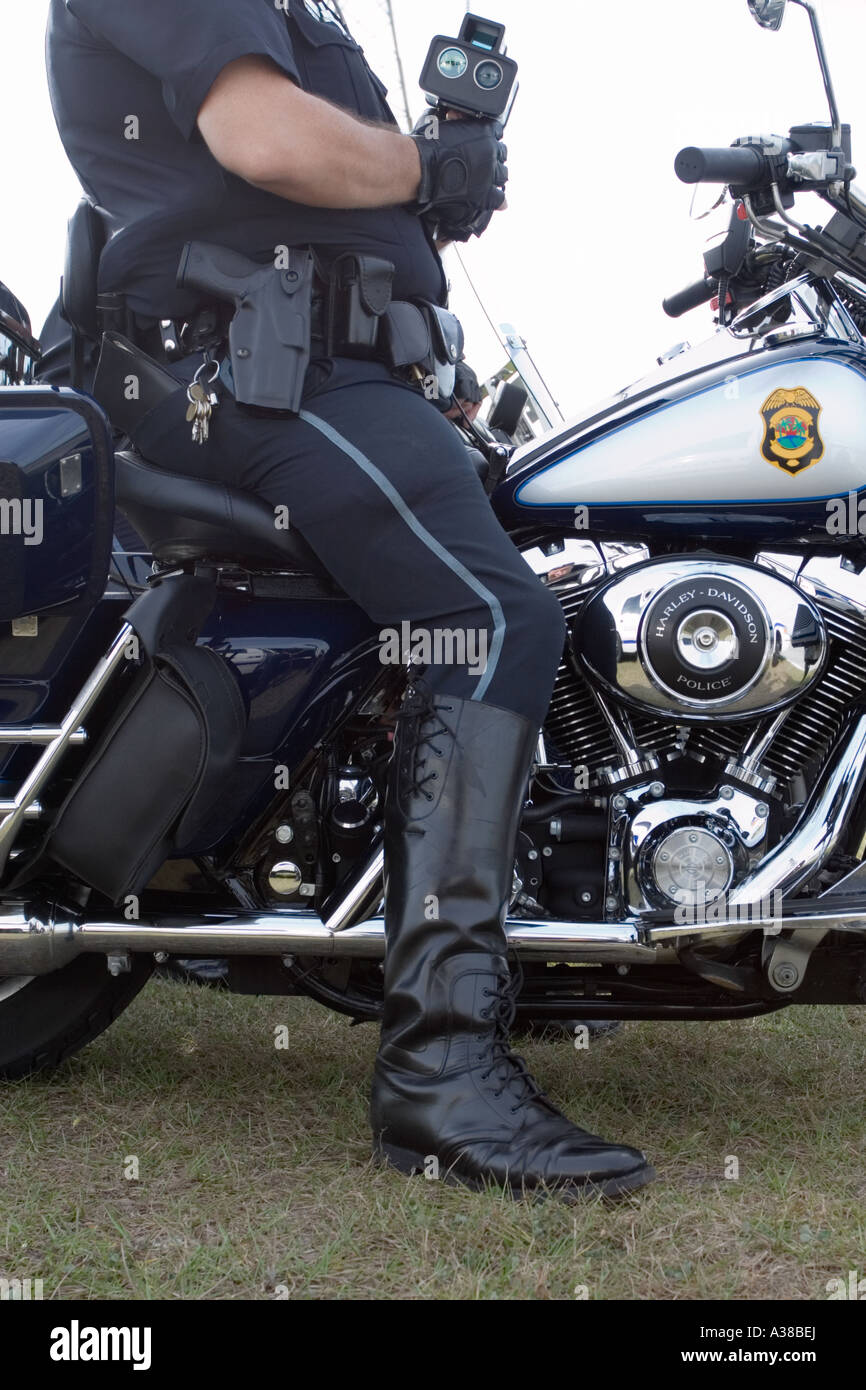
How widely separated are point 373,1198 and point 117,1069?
32.2 inches

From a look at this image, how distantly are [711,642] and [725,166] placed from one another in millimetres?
805

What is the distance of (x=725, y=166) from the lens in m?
2.11

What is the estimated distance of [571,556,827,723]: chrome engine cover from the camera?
2.12 metres

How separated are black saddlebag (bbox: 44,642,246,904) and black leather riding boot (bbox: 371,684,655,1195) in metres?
0.31

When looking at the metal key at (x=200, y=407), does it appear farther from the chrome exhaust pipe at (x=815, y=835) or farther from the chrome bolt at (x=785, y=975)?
the chrome bolt at (x=785, y=975)

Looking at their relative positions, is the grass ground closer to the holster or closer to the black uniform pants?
the black uniform pants

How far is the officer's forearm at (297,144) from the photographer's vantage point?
185 cm

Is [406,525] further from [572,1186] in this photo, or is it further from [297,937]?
[572,1186]

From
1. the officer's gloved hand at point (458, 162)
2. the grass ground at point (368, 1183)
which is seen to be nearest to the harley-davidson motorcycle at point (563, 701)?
the grass ground at point (368, 1183)

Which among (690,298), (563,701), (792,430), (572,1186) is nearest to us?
(572,1186)

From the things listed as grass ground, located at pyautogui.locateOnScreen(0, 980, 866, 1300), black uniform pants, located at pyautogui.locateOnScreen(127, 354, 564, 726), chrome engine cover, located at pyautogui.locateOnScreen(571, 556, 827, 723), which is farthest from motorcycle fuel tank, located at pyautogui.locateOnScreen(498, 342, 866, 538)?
grass ground, located at pyautogui.locateOnScreen(0, 980, 866, 1300)

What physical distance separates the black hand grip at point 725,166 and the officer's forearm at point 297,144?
44 centimetres

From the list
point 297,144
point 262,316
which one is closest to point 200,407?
point 262,316

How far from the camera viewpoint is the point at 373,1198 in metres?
1.86
